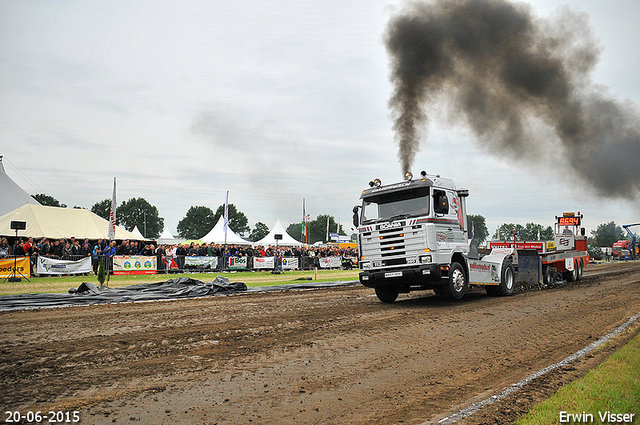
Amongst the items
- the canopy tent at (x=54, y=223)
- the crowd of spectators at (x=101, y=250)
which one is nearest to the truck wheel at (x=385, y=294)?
the crowd of spectators at (x=101, y=250)

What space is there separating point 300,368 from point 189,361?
156cm

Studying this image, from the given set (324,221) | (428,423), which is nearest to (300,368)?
(428,423)

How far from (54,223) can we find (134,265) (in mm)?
10736

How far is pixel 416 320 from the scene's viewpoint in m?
9.98

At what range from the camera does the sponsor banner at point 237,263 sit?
1145 inches

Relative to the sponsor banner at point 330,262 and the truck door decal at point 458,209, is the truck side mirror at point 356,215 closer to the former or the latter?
the truck door decal at point 458,209

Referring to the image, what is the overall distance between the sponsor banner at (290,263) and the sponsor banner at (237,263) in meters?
2.98

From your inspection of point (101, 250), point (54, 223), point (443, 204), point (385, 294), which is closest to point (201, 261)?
point (101, 250)

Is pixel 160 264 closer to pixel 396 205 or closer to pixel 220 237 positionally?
pixel 396 205

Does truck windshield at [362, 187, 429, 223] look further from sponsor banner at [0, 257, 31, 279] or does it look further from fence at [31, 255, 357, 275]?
sponsor banner at [0, 257, 31, 279]

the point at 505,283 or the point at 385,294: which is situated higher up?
the point at 505,283

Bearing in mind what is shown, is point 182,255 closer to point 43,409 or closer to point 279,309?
point 279,309

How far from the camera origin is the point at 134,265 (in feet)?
79.9

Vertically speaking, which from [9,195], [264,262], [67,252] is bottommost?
[264,262]
